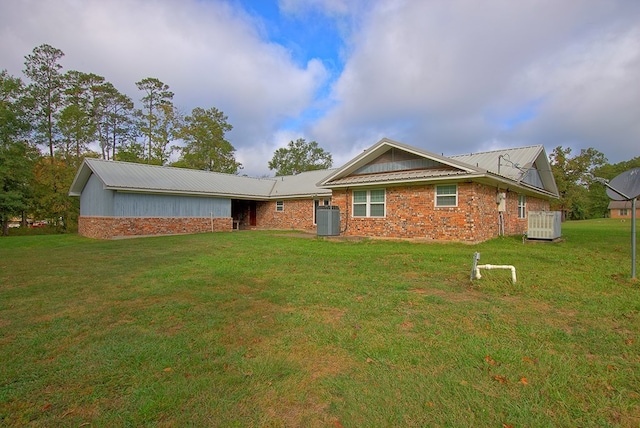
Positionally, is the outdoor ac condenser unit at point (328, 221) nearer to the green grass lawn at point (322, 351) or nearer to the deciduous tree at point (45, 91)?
the green grass lawn at point (322, 351)

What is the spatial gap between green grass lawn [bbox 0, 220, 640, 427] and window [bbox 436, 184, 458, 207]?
6.10 meters

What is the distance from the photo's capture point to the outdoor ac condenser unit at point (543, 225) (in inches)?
492

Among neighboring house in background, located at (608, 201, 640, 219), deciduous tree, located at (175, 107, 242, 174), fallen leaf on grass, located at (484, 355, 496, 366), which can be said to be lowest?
fallen leaf on grass, located at (484, 355, 496, 366)

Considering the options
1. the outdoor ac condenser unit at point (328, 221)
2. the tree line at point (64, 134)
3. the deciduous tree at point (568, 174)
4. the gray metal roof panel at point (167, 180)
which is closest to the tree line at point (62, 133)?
the tree line at point (64, 134)

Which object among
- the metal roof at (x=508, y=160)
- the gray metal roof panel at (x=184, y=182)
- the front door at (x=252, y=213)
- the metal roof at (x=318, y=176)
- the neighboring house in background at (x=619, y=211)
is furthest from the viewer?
the neighboring house in background at (x=619, y=211)

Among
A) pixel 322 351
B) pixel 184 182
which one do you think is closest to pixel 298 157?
pixel 184 182

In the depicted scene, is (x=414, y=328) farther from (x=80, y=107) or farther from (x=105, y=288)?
(x=80, y=107)

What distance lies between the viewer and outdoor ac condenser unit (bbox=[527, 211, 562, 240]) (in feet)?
41.0

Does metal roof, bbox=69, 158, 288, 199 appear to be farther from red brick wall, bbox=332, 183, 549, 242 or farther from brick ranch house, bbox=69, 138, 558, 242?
red brick wall, bbox=332, 183, 549, 242

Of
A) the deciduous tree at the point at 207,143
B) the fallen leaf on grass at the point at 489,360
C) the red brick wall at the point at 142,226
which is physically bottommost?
the fallen leaf on grass at the point at 489,360

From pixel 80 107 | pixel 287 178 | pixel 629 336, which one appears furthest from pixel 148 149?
pixel 629 336

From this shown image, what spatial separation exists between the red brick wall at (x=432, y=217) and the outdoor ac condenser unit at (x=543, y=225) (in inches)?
50.9

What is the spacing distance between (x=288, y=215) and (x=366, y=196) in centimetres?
886

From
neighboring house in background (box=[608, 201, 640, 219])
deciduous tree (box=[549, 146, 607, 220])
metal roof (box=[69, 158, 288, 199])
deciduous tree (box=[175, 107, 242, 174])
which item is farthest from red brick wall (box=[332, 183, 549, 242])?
neighboring house in background (box=[608, 201, 640, 219])
